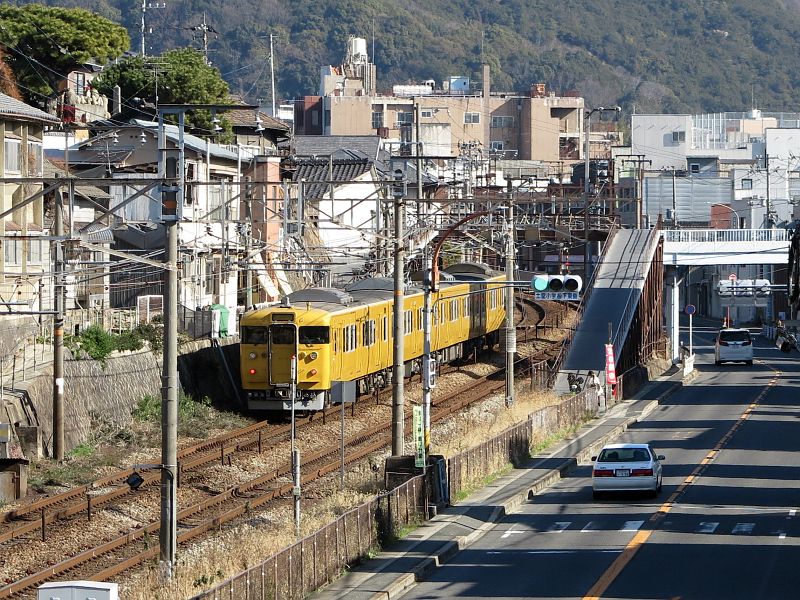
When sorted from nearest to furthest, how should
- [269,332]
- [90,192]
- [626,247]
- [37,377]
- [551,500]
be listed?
[551,500], [37,377], [269,332], [90,192], [626,247]

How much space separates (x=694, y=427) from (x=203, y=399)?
1473 centimetres

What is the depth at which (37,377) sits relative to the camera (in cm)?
3256

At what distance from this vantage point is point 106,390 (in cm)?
3484

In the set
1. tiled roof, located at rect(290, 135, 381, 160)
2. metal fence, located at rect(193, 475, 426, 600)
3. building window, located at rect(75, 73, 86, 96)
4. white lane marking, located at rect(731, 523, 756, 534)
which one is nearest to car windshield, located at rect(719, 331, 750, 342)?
tiled roof, located at rect(290, 135, 381, 160)

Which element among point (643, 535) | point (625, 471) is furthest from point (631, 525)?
point (625, 471)

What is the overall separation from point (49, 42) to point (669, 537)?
48.8 meters

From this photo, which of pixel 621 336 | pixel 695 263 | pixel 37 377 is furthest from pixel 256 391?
pixel 695 263

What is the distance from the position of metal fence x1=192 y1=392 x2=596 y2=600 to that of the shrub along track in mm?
3187

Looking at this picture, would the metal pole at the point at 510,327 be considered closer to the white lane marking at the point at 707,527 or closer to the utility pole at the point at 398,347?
the utility pole at the point at 398,347

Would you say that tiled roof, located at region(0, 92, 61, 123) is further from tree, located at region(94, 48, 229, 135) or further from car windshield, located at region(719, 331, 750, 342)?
car windshield, located at region(719, 331, 750, 342)

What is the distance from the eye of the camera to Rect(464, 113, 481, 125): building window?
146 m

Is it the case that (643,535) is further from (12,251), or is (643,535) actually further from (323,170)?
(323,170)

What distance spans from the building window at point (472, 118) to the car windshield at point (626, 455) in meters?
117

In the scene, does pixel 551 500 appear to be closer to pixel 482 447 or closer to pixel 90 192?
pixel 482 447
